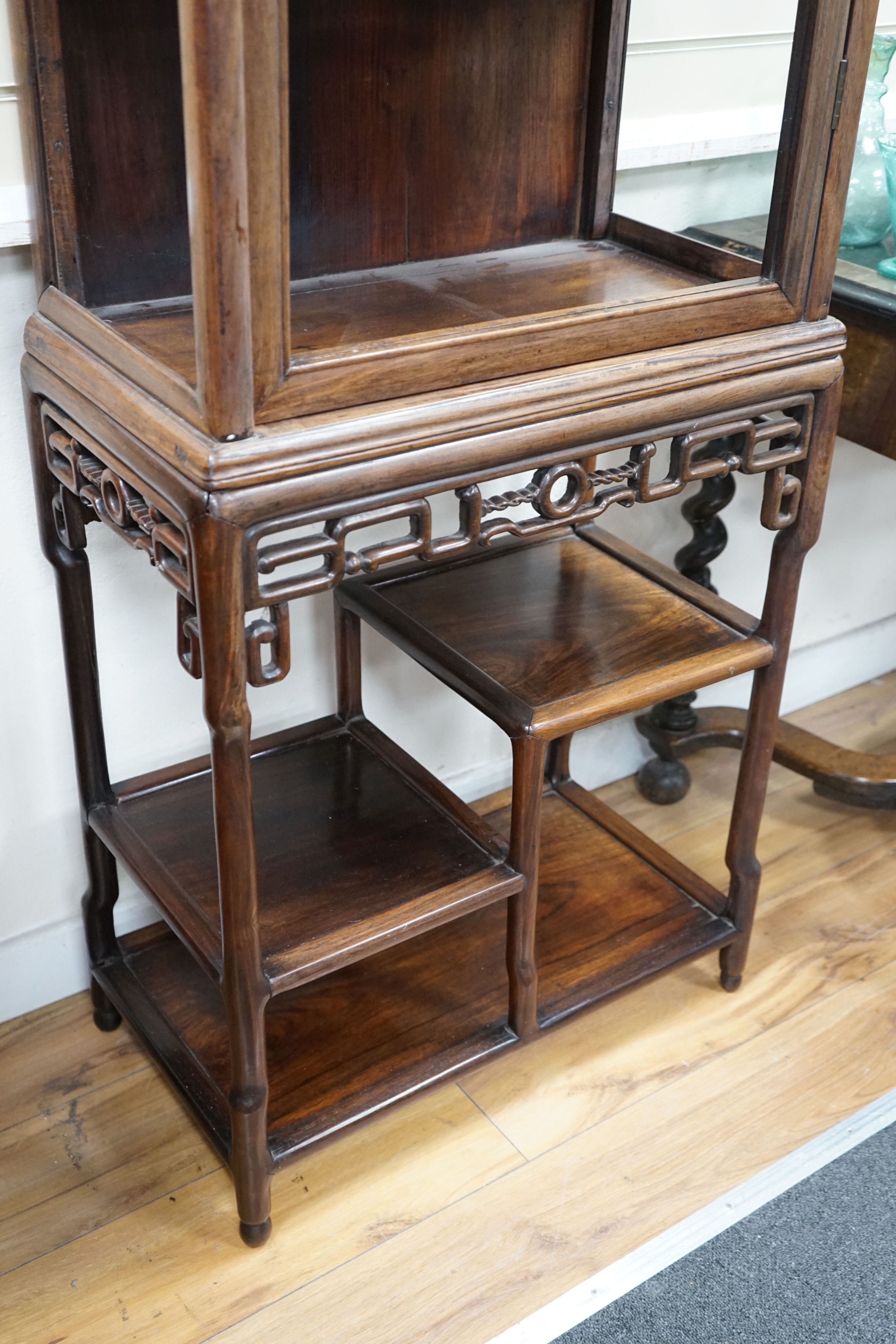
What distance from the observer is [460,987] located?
1.49 m

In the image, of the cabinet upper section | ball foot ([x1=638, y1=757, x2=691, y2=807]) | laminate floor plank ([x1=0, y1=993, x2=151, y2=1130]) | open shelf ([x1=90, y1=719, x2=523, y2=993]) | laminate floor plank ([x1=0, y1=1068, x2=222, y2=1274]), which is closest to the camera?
the cabinet upper section

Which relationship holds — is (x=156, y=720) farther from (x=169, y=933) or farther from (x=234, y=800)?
(x=234, y=800)

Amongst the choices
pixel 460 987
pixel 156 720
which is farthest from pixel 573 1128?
pixel 156 720

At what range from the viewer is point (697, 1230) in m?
1.34

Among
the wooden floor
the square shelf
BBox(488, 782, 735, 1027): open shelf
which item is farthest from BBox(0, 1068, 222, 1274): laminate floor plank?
the square shelf

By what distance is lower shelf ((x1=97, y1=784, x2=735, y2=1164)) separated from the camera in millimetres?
1344

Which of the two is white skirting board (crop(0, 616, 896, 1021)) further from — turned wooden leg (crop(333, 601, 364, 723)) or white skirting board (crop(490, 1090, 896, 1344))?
white skirting board (crop(490, 1090, 896, 1344))

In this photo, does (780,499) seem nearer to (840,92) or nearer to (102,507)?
(840,92)

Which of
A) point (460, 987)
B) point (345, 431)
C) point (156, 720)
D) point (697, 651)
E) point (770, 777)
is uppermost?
point (345, 431)

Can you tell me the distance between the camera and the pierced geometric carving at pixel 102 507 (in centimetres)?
99

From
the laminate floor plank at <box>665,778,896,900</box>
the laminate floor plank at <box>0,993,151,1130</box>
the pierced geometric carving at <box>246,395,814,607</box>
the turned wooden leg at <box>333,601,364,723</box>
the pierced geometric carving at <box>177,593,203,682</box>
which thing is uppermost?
the pierced geometric carving at <box>246,395,814,607</box>

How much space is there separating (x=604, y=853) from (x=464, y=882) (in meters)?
0.49

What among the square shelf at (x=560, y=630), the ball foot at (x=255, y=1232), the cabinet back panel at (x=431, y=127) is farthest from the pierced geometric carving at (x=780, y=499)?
the ball foot at (x=255, y=1232)

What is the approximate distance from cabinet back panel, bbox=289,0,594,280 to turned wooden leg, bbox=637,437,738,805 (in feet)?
1.69
